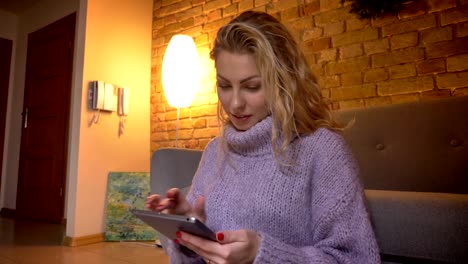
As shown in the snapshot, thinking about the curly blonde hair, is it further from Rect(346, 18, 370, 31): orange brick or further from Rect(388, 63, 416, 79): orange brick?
Rect(346, 18, 370, 31): orange brick

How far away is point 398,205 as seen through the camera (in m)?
0.99

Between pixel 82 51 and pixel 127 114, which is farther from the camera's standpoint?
pixel 127 114

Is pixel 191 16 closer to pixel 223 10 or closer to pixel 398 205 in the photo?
pixel 223 10

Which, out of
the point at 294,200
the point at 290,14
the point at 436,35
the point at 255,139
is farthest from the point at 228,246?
the point at 290,14

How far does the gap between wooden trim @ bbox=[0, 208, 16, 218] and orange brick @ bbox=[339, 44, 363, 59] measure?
3.85 meters

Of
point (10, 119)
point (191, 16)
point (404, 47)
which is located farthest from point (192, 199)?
point (10, 119)

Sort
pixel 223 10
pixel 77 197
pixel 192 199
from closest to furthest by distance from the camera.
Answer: pixel 192 199
pixel 77 197
pixel 223 10

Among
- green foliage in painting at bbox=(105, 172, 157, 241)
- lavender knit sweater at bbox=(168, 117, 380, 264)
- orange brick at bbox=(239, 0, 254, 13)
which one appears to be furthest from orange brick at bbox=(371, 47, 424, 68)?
green foliage in painting at bbox=(105, 172, 157, 241)

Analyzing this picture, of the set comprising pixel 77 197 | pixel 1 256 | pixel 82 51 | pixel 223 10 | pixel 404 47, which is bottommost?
pixel 1 256

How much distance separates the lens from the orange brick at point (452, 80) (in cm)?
187

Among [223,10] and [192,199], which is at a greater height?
[223,10]

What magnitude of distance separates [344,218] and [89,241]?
2.52m

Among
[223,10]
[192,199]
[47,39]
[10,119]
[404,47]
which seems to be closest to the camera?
[192,199]

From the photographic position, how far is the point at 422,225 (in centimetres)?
94
